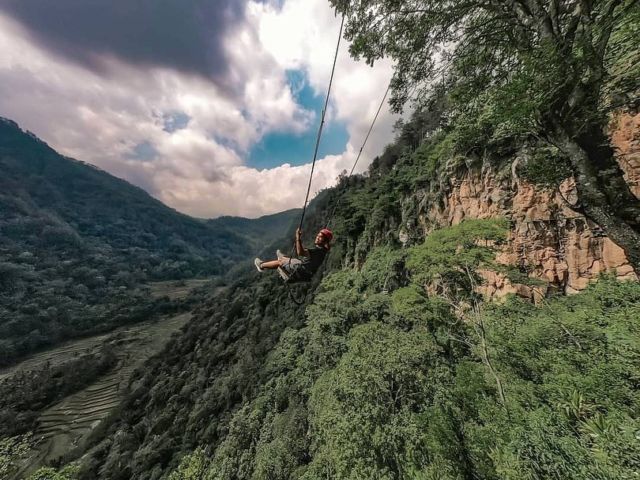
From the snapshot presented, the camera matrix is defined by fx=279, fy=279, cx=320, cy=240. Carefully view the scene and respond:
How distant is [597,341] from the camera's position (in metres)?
6.28

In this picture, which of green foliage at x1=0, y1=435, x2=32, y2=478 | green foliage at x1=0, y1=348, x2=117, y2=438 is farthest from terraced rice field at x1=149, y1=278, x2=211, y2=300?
green foliage at x1=0, y1=435, x2=32, y2=478

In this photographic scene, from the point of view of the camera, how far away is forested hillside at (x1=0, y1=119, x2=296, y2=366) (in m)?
72.8

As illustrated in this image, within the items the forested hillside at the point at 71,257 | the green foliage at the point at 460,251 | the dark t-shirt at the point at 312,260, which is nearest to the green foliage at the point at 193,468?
the dark t-shirt at the point at 312,260

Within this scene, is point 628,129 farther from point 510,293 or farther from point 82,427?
point 82,427

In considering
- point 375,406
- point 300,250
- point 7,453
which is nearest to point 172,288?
A: point 7,453

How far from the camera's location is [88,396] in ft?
153

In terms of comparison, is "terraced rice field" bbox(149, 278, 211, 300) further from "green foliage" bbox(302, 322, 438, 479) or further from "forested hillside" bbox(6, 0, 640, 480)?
"green foliage" bbox(302, 322, 438, 479)

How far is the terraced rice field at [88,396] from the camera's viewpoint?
35.5m

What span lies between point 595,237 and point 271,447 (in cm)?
1588

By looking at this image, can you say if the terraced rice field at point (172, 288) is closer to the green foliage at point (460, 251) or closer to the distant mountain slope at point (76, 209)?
the distant mountain slope at point (76, 209)

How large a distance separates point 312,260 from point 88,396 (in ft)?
196

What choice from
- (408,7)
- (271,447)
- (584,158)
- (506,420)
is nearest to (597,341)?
(506,420)

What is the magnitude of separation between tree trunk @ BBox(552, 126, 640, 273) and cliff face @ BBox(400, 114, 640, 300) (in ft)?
15.2

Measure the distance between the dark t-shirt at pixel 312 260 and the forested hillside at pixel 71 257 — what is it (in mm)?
84355
